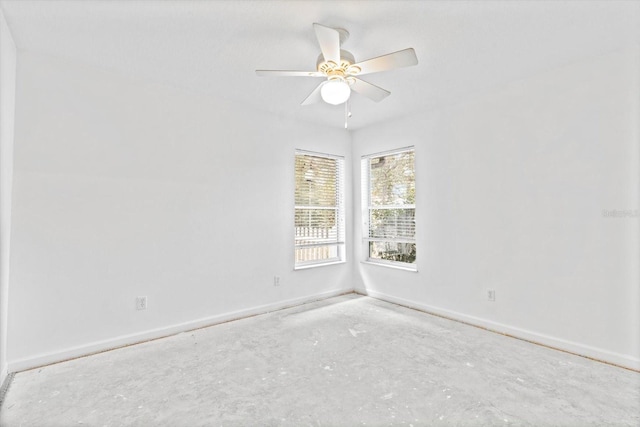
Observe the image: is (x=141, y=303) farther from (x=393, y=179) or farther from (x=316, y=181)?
(x=393, y=179)

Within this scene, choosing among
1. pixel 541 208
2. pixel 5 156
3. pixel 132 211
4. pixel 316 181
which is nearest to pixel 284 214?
pixel 316 181

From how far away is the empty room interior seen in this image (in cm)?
199

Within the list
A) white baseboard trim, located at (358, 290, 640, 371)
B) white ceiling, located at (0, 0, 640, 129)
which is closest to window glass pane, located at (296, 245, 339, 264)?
white baseboard trim, located at (358, 290, 640, 371)

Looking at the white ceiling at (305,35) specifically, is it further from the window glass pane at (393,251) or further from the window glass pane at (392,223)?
the window glass pane at (393,251)

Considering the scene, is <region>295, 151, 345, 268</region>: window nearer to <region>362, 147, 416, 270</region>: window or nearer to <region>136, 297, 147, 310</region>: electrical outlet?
<region>362, 147, 416, 270</region>: window

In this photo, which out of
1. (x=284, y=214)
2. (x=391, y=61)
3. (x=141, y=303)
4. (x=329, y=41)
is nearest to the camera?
(x=329, y=41)

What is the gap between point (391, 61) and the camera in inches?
79.7

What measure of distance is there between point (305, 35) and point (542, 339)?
3239 mm

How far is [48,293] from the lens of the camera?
8.21 ft

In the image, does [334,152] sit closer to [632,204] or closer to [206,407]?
[632,204]

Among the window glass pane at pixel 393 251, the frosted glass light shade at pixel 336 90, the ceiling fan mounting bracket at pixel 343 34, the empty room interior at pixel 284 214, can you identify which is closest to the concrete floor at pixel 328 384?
the empty room interior at pixel 284 214

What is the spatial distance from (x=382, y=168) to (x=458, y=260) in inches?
64.6

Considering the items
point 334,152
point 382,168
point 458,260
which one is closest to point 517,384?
point 458,260

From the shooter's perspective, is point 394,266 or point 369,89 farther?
point 394,266
